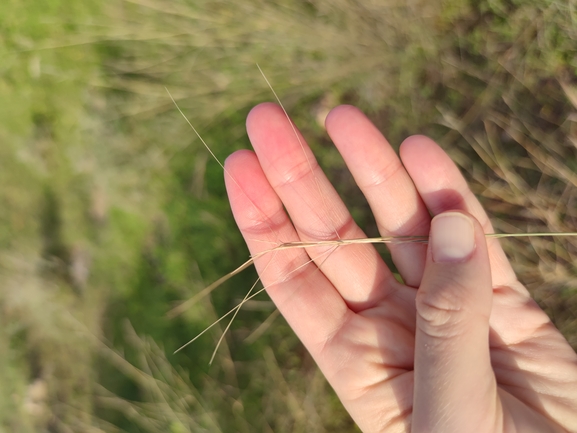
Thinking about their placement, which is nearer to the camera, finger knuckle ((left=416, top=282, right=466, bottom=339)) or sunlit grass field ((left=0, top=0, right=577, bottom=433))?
finger knuckle ((left=416, top=282, right=466, bottom=339))

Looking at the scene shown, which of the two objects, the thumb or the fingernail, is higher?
the fingernail

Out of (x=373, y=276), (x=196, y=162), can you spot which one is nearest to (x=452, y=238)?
(x=373, y=276)

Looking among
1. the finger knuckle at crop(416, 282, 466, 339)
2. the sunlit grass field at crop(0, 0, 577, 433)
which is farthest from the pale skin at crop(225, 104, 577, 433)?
the sunlit grass field at crop(0, 0, 577, 433)

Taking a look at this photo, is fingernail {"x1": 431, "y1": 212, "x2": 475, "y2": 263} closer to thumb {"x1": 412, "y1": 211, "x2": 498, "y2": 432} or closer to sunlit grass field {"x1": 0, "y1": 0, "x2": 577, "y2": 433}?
thumb {"x1": 412, "y1": 211, "x2": 498, "y2": 432}

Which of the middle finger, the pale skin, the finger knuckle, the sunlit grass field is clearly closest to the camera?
the finger knuckle

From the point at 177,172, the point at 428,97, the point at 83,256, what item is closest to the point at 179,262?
the point at 177,172

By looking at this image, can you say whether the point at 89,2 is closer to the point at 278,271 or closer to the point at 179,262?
the point at 179,262

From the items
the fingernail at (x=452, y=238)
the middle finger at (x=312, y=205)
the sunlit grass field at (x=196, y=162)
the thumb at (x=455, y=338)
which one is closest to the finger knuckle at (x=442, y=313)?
the thumb at (x=455, y=338)
